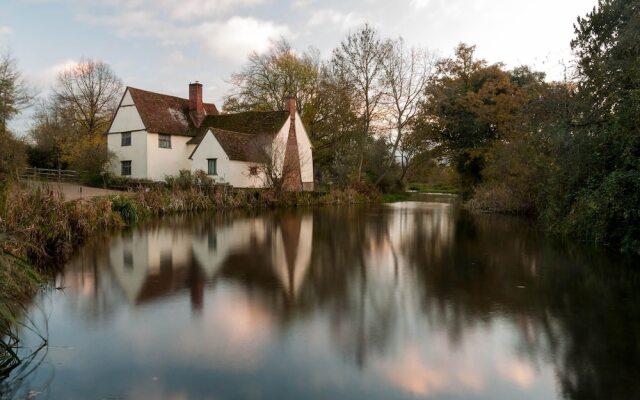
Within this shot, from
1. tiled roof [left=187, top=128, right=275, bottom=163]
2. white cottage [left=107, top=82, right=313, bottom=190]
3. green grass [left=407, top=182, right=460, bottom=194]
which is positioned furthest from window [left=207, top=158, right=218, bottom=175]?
green grass [left=407, top=182, right=460, bottom=194]

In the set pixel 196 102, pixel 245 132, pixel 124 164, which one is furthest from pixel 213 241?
pixel 196 102

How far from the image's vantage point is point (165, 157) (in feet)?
114

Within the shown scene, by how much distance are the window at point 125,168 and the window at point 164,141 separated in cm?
276

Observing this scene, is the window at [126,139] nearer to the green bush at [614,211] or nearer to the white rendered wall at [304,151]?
the white rendered wall at [304,151]

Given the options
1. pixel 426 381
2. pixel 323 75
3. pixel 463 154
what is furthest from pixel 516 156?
pixel 323 75

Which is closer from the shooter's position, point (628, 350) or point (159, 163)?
point (628, 350)

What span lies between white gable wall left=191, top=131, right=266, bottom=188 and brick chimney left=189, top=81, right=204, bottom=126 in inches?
243

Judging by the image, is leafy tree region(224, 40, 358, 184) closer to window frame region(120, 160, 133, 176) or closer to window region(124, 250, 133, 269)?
window frame region(120, 160, 133, 176)

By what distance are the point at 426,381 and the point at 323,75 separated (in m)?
36.6

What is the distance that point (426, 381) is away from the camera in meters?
4.21

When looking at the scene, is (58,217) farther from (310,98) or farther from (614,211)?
(310,98)

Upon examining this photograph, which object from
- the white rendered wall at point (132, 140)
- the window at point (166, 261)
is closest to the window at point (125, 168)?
the white rendered wall at point (132, 140)

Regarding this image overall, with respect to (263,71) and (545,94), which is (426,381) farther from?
(263,71)

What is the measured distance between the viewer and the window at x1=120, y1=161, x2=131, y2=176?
34797 mm
